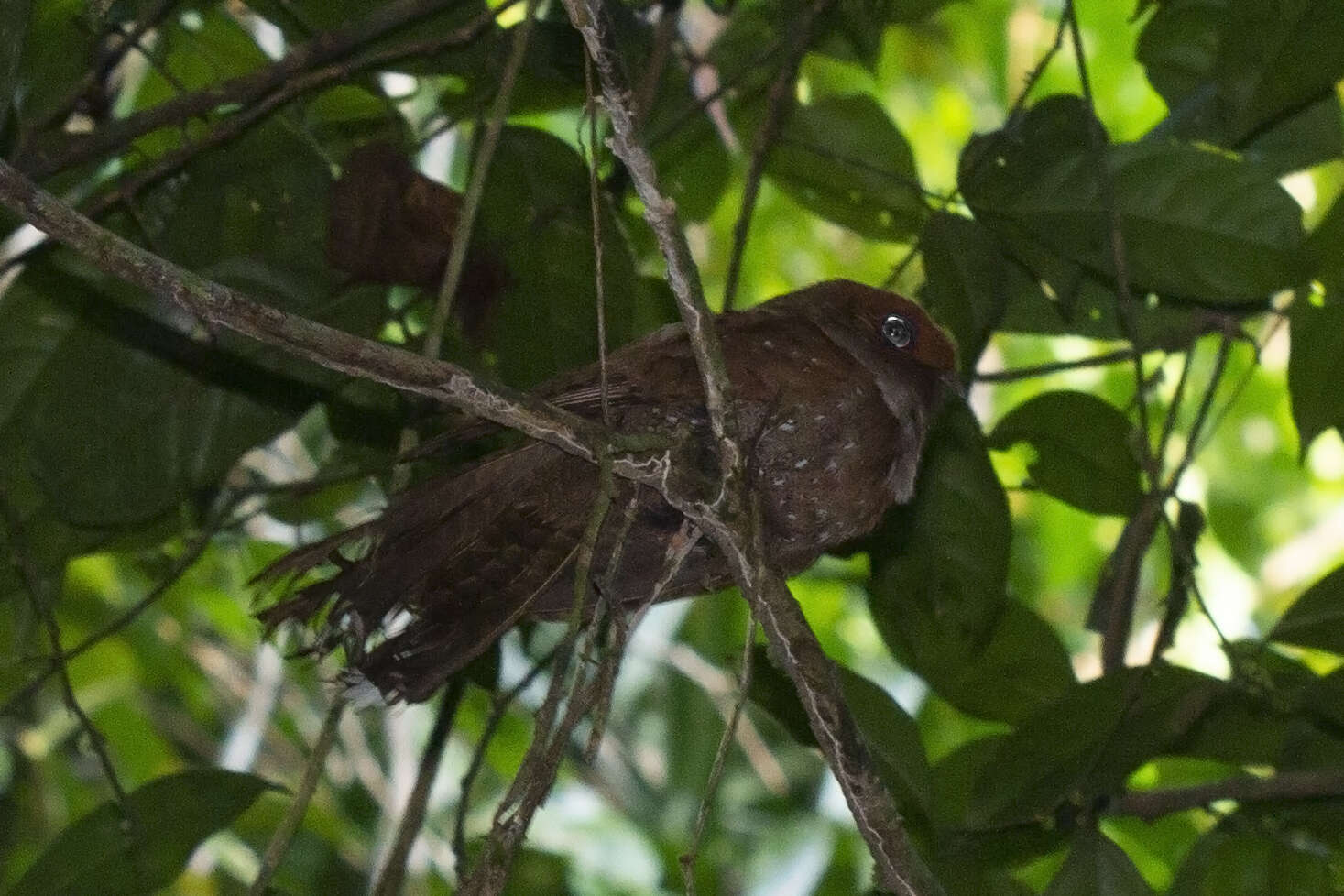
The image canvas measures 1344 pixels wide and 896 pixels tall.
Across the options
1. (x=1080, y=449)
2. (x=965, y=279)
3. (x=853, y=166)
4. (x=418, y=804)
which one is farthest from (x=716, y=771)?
(x=853, y=166)

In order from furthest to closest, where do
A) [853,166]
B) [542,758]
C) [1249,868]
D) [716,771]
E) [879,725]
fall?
1. [853,166]
2. [1249,868]
3. [879,725]
4. [716,771]
5. [542,758]

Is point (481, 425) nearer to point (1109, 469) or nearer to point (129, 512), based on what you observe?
point (129, 512)

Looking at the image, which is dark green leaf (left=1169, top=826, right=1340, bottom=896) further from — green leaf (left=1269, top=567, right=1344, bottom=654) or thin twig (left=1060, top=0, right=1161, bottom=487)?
thin twig (left=1060, top=0, right=1161, bottom=487)

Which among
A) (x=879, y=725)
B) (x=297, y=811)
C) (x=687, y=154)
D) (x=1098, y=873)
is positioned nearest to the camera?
(x=297, y=811)

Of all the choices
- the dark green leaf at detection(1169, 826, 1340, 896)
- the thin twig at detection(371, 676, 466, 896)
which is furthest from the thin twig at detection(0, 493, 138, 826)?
the dark green leaf at detection(1169, 826, 1340, 896)

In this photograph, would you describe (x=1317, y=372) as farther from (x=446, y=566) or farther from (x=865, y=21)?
(x=446, y=566)

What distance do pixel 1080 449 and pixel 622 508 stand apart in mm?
1048

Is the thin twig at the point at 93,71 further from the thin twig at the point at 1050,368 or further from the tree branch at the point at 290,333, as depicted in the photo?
the thin twig at the point at 1050,368

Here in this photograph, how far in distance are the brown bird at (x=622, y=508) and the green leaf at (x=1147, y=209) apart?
54 centimetres

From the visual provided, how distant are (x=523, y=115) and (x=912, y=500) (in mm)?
1123

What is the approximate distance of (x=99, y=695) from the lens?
4.10 m

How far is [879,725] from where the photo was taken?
247 cm

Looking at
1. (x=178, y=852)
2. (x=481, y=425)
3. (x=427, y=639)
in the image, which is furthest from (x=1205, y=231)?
(x=178, y=852)

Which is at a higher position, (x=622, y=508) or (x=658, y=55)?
(x=658, y=55)
